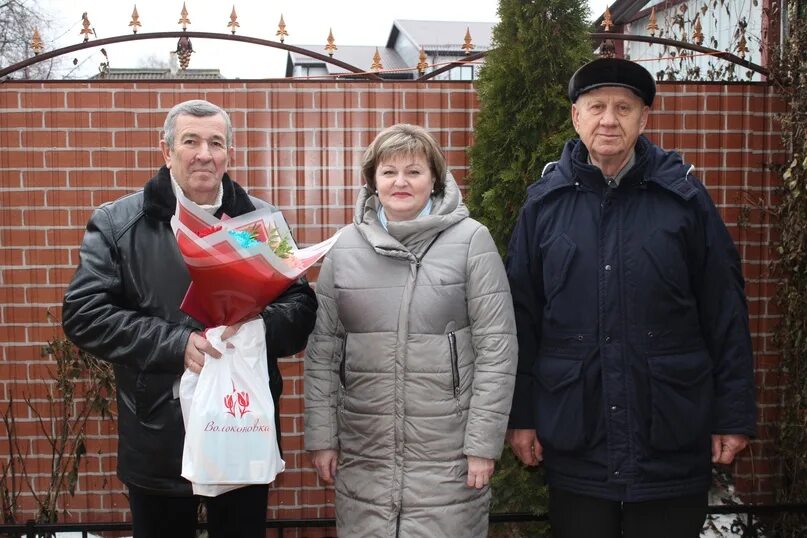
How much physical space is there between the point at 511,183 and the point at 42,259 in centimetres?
239

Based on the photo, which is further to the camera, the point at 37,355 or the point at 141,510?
the point at 37,355

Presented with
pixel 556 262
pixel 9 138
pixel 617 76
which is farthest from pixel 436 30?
pixel 556 262

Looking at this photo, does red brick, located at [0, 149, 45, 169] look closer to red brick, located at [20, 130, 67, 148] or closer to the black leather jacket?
red brick, located at [20, 130, 67, 148]

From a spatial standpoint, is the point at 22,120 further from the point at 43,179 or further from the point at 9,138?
the point at 43,179

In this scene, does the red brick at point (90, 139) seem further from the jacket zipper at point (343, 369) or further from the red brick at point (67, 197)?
the jacket zipper at point (343, 369)

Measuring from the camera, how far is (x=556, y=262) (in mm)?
2297

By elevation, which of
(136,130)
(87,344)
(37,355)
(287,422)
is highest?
(136,130)

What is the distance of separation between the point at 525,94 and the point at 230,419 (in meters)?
2.05

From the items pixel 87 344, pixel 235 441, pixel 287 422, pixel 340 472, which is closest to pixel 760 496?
pixel 287 422

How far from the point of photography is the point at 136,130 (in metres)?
4.02

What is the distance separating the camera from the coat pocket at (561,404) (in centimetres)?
224

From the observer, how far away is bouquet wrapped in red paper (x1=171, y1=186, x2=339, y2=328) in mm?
2033

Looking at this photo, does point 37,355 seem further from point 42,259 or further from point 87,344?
point 87,344

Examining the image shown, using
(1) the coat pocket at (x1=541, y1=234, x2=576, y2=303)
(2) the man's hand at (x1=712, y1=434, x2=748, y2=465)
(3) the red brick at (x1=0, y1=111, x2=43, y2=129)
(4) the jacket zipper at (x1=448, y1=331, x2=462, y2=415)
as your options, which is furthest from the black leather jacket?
(3) the red brick at (x1=0, y1=111, x2=43, y2=129)
